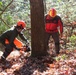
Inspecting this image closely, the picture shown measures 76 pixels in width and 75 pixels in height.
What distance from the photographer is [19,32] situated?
376 inches

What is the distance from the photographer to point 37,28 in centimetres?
873

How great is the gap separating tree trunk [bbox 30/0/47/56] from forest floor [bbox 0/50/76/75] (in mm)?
330

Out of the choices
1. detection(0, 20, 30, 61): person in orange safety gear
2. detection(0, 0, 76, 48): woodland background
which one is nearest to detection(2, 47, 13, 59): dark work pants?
detection(0, 20, 30, 61): person in orange safety gear

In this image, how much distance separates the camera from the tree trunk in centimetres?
848

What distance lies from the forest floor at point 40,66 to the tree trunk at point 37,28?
1.08 ft

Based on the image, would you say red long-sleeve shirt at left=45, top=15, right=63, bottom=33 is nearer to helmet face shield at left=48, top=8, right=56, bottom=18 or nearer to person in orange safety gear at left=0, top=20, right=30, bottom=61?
helmet face shield at left=48, top=8, right=56, bottom=18

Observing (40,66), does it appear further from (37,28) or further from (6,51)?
(6,51)

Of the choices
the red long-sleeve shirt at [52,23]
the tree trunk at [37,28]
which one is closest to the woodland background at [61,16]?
the red long-sleeve shirt at [52,23]

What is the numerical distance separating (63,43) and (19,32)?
3.83 meters

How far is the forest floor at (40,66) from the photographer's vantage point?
720cm

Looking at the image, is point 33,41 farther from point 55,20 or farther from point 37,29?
point 55,20

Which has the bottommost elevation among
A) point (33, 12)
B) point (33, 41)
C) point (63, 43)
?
point (63, 43)

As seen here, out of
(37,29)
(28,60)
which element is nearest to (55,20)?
(37,29)

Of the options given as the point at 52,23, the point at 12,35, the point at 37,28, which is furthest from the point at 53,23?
the point at 12,35
